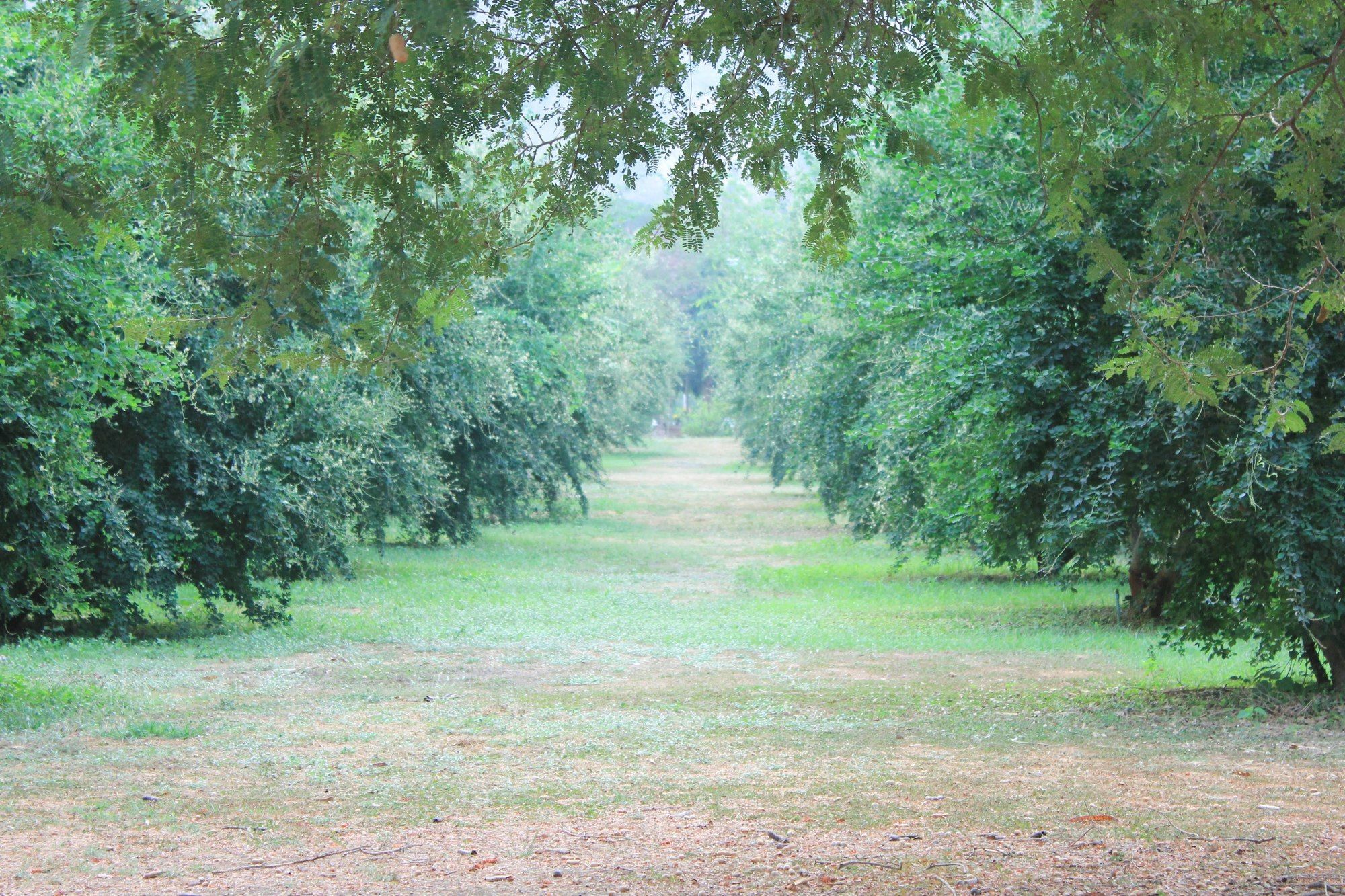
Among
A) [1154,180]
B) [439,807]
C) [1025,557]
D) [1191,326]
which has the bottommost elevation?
[439,807]

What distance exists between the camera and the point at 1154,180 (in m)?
8.81

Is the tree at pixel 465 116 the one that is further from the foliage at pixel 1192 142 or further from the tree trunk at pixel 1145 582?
the tree trunk at pixel 1145 582

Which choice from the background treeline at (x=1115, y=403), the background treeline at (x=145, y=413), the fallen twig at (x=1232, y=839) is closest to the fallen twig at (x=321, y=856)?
the background treeline at (x=145, y=413)

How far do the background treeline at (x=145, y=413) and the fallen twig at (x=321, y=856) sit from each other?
82.4 inches

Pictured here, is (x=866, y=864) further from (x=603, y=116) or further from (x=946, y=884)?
(x=603, y=116)

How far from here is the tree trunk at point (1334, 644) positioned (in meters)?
8.51

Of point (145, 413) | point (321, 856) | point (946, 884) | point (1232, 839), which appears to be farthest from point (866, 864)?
point (145, 413)

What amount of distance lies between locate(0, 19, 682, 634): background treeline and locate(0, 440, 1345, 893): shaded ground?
2.58 ft

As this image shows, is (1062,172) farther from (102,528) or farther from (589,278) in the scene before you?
(589,278)

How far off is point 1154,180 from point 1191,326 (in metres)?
2.61

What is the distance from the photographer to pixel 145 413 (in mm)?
12484

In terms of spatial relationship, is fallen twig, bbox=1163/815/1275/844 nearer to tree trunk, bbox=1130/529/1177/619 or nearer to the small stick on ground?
the small stick on ground

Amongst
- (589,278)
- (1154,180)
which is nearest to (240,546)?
(1154,180)

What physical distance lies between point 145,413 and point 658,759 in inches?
289
